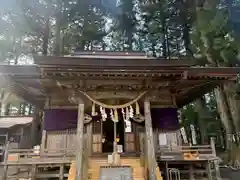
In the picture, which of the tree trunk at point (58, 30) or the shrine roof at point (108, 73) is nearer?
the shrine roof at point (108, 73)

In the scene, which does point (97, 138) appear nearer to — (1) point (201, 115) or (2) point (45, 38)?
(2) point (45, 38)

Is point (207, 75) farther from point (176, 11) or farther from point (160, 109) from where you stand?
point (176, 11)

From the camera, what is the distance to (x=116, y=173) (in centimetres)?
617

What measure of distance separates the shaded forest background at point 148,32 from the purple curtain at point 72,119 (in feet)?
9.00

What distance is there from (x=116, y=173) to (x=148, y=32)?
705 inches

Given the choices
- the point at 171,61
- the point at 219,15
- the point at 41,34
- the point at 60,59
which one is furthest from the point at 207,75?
the point at 41,34

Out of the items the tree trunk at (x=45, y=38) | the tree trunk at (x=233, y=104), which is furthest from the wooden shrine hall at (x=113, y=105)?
the tree trunk at (x=45, y=38)

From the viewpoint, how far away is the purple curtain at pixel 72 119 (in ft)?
28.2

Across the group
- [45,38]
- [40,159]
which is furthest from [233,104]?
[45,38]

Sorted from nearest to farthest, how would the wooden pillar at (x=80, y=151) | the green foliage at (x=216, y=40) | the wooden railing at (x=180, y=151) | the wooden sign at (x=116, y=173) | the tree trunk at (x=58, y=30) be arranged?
the wooden pillar at (x=80, y=151) < the wooden sign at (x=116, y=173) < the wooden railing at (x=180, y=151) < the green foliage at (x=216, y=40) < the tree trunk at (x=58, y=30)

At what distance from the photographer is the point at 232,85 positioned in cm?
1280

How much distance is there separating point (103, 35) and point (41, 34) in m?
6.28

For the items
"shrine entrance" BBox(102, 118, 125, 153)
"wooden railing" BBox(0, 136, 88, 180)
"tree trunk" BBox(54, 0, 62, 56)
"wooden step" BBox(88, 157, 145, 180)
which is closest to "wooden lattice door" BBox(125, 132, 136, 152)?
"wooden step" BBox(88, 157, 145, 180)

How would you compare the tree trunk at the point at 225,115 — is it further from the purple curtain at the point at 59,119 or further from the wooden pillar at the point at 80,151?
the wooden pillar at the point at 80,151
